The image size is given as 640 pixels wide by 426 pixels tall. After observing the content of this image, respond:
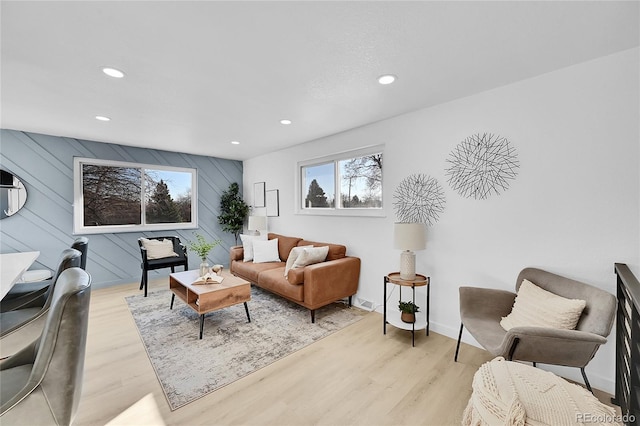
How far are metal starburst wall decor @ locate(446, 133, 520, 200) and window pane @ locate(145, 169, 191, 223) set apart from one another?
484 cm

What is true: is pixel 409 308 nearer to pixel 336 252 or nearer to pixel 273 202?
pixel 336 252

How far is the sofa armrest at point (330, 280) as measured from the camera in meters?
3.09

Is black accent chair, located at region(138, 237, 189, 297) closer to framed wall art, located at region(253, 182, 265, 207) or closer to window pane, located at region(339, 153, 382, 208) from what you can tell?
framed wall art, located at region(253, 182, 265, 207)

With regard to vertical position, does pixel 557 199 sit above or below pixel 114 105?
below

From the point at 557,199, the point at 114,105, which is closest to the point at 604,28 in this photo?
the point at 557,199

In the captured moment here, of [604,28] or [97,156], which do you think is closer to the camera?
[604,28]

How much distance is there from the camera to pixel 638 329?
4.36 ft

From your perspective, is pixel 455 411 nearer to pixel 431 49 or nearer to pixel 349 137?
pixel 431 49

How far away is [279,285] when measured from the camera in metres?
3.41

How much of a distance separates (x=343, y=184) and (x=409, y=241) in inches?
63.5

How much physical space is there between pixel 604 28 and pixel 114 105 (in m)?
4.07

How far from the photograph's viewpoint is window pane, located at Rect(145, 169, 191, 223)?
5043 millimetres

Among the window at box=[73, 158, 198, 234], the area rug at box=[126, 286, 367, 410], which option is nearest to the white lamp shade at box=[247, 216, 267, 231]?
the window at box=[73, 158, 198, 234]

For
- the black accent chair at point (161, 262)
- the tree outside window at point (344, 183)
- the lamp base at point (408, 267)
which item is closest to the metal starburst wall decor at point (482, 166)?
the lamp base at point (408, 267)
